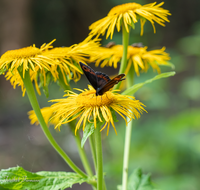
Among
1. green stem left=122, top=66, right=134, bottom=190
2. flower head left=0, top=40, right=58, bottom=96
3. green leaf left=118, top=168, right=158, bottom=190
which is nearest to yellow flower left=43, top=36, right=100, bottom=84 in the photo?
flower head left=0, top=40, right=58, bottom=96

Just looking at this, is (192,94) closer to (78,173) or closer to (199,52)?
(199,52)

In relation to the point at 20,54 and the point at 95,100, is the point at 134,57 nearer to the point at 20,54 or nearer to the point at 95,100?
the point at 95,100

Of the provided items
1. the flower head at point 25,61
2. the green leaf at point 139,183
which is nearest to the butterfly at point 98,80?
the flower head at point 25,61

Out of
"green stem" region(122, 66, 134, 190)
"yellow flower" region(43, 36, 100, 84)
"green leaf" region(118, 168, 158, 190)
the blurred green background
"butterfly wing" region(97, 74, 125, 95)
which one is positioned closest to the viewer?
"butterfly wing" region(97, 74, 125, 95)

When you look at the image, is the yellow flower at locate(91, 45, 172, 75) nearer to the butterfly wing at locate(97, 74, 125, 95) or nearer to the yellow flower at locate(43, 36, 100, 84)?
the yellow flower at locate(43, 36, 100, 84)

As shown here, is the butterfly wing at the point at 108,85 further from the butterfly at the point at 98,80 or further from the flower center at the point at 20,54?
the flower center at the point at 20,54

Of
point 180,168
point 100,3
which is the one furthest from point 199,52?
point 100,3
